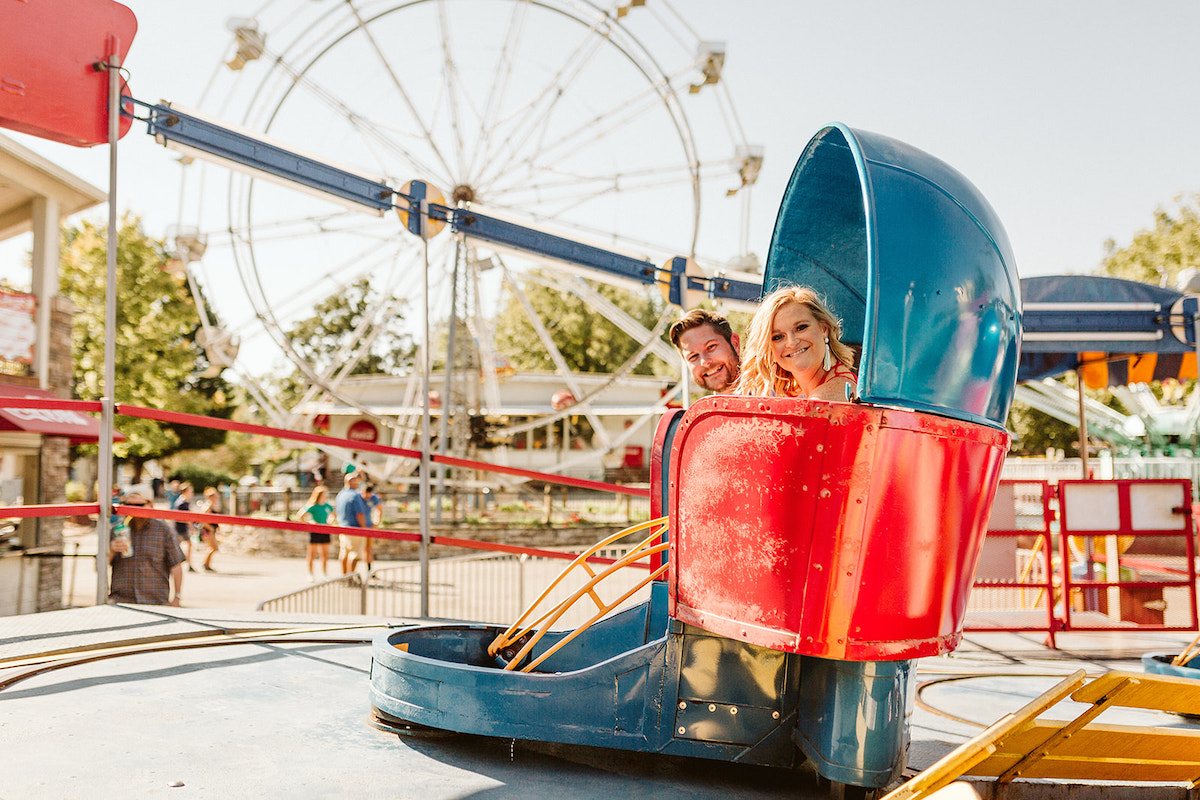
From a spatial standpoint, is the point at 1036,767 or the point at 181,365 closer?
the point at 1036,767

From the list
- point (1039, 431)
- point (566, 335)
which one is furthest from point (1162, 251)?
point (566, 335)

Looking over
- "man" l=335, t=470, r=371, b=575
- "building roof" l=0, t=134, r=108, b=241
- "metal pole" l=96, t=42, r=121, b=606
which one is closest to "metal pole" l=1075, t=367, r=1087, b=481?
"metal pole" l=96, t=42, r=121, b=606

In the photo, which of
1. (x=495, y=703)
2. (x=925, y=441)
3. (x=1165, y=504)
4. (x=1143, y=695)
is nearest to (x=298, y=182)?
(x=495, y=703)

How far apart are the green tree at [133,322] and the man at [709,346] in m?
24.8

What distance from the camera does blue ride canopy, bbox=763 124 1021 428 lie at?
2000 millimetres

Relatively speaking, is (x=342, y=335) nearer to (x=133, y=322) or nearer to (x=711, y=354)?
(x=133, y=322)

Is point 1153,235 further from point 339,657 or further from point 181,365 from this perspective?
point 339,657

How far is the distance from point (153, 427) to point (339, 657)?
86.8 feet

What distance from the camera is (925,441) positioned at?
6.59 feet

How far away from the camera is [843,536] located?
6.43 ft

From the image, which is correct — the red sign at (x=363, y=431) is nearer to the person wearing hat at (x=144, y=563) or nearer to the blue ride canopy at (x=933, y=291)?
the person wearing hat at (x=144, y=563)

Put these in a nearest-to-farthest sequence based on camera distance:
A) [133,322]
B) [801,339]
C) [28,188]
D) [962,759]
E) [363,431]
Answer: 1. [962,759]
2. [801,339]
3. [28,188]
4. [133,322]
5. [363,431]

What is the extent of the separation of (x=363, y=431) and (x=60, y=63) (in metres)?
31.0

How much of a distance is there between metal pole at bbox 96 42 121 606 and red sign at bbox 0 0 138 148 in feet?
0.22
